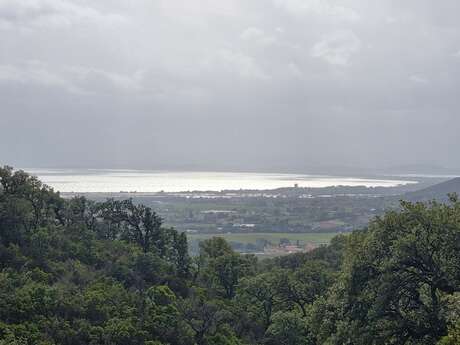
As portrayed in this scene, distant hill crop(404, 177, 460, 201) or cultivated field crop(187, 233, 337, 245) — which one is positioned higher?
distant hill crop(404, 177, 460, 201)

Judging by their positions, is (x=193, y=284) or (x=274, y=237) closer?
(x=193, y=284)

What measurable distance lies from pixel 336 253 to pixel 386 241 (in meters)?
35.0

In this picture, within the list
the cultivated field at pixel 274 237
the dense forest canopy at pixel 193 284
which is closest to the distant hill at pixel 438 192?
the cultivated field at pixel 274 237


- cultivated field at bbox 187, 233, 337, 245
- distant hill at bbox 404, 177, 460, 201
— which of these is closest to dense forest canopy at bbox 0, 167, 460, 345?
cultivated field at bbox 187, 233, 337, 245

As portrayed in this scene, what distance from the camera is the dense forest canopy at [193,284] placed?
1995cm

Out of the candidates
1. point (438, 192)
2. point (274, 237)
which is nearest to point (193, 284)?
point (274, 237)

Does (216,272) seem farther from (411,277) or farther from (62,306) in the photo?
(411,277)

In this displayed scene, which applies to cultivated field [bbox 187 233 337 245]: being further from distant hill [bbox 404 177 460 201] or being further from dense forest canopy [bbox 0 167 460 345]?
dense forest canopy [bbox 0 167 460 345]

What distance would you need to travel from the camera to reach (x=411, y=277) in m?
20.3

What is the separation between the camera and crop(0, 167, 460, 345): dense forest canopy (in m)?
20.0

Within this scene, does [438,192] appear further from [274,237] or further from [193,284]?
[193,284]

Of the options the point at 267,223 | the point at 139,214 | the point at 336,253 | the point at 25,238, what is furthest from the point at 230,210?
the point at 25,238

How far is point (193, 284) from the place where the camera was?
39.4 metres

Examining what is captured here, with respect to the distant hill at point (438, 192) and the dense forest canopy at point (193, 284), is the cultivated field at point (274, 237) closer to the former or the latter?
the distant hill at point (438, 192)
